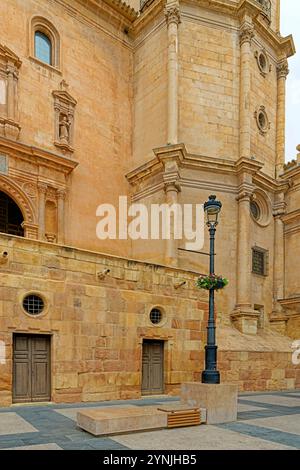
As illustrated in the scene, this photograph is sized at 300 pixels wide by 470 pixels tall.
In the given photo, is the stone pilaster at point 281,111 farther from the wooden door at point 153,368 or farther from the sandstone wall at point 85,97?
the wooden door at point 153,368

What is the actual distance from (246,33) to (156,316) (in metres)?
Answer: 16.2

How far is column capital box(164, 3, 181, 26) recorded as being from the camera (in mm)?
22562

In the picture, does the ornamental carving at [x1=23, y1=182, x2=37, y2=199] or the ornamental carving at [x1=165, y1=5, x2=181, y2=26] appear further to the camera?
the ornamental carving at [x1=165, y1=5, x2=181, y2=26]

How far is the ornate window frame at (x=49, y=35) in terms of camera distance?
21.1 m

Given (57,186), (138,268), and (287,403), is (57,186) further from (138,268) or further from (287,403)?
(287,403)

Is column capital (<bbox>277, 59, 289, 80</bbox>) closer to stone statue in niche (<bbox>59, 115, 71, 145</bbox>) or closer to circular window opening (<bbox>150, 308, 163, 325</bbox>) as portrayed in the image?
stone statue in niche (<bbox>59, 115, 71, 145</bbox>)

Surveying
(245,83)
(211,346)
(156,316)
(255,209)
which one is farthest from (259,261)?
(211,346)

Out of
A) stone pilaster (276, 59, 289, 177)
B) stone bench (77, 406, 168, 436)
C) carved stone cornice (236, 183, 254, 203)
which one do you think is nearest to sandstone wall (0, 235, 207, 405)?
stone bench (77, 406, 168, 436)

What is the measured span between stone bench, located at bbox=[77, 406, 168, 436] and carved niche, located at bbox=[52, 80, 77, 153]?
1488 centimetres

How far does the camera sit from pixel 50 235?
20219 mm

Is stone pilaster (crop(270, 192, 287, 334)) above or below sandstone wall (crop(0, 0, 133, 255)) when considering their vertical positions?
below

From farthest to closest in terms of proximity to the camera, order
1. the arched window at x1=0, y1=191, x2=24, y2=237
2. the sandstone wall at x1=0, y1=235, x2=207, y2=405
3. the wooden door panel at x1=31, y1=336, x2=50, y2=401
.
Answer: the arched window at x1=0, y1=191, x2=24, y2=237 → the wooden door panel at x1=31, y1=336, x2=50, y2=401 → the sandstone wall at x1=0, y1=235, x2=207, y2=405

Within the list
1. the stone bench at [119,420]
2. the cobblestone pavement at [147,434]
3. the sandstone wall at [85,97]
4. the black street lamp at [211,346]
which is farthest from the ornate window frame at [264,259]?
the stone bench at [119,420]

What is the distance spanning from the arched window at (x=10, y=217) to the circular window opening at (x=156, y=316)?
8233 millimetres
